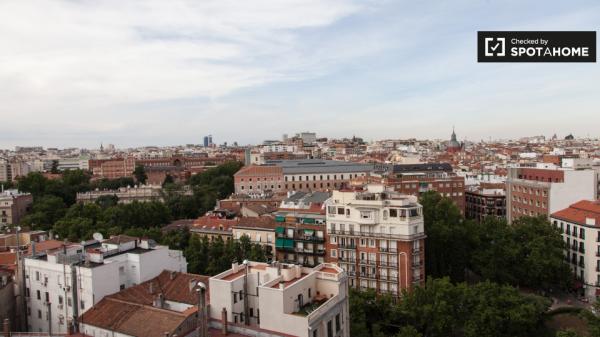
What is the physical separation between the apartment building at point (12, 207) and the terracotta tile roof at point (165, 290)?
148 feet

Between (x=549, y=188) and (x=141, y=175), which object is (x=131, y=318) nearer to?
(x=549, y=188)

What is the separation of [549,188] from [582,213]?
767cm

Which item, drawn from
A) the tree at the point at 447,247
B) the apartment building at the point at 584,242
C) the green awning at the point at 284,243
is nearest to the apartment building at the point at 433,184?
the tree at the point at 447,247

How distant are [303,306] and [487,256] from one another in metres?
22.2

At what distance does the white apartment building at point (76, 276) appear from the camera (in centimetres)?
2308

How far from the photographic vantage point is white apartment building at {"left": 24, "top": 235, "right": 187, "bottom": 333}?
2308 cm

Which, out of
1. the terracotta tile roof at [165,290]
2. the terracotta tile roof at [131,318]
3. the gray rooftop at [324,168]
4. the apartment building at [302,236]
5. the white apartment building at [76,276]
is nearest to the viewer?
the terracotta tile roof at [131,318]

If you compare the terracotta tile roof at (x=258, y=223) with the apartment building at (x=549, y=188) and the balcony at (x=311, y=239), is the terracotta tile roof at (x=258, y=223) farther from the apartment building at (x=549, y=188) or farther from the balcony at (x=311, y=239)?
the apartment building at (x=549, y=188)

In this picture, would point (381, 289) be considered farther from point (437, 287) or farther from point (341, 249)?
point (437, 287)

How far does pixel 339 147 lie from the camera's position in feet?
542

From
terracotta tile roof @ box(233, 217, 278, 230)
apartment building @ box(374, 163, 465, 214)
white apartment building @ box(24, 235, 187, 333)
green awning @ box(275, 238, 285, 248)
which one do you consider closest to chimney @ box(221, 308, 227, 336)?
white apartment building @ box(24, 235, 187, 333)

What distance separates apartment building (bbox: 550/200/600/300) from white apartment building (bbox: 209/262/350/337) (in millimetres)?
22872

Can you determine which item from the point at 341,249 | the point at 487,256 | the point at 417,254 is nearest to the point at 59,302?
the point at 341,249

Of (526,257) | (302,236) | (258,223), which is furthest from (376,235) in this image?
(258,223)
